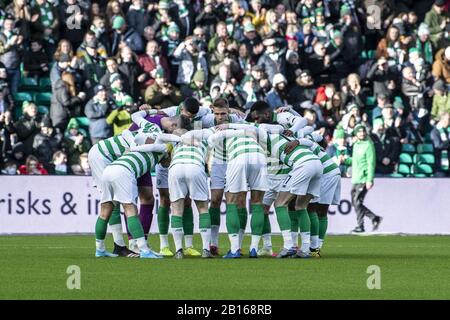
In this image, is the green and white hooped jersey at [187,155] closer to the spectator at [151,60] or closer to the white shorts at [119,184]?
the white shorts at [119,184]

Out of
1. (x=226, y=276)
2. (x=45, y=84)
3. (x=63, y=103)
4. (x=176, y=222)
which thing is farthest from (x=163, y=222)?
(x=45, y=84)

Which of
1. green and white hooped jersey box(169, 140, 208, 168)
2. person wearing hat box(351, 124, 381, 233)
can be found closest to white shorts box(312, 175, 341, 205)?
green and white hooped jersey box(169, 140, 208, 168)

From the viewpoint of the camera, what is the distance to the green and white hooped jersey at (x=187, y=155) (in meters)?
20.2

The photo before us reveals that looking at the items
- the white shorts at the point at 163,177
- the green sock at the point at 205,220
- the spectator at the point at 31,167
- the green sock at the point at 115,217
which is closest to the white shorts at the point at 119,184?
the green sock at the point at 115,217

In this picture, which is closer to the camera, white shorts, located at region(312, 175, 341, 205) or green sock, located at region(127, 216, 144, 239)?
green sock, located at region(127, 216, 144, 239)

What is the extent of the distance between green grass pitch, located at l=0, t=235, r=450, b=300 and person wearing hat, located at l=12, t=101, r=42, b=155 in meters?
6.45

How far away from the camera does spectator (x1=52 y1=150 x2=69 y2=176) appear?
2975 centimetres

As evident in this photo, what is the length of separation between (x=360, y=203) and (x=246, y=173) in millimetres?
9844

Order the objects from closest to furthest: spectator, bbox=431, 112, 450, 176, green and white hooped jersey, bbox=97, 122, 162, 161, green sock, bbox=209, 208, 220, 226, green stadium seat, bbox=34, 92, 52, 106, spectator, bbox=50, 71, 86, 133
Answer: green and white hooped jersey, bbox=97, 122, 162, 161
green sock, bbox=209, 208, 220, 226
spectator, bbox=50, 71, 86, 133
spectator, bbox=431, 112, 450, 176
green stadium seat, bbox=34, 92, 52, 106

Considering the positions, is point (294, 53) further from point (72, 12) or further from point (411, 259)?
point (411, 259)

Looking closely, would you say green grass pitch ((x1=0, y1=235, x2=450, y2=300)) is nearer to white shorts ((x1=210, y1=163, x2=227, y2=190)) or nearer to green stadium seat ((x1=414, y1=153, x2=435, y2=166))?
white shorts ((x1=210, y1=163, x2=227, y2=190))

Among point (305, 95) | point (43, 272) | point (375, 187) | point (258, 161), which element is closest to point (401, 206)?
point (375, 187)

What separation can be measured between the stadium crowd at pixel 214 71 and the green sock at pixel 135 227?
32.1 ft

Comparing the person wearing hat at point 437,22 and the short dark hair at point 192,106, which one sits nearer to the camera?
the short dark hair at point 192,106
